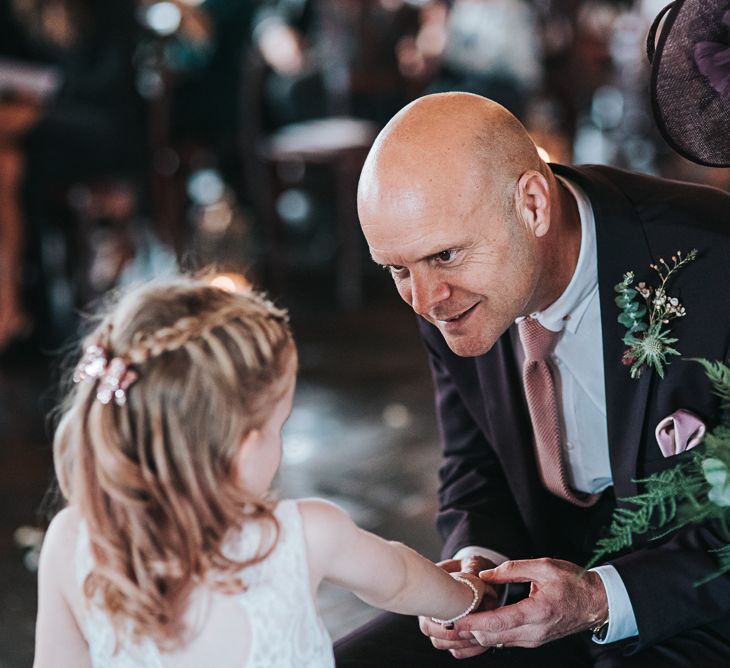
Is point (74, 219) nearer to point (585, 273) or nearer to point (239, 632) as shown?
point (585, 273)

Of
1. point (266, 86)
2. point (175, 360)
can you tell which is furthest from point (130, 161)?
point (175, 360)

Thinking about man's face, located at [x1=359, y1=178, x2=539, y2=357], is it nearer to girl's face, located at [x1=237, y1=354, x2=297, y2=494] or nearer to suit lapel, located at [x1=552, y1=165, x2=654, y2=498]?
suit lapel, located at [x1=552, y1=165, x2=654, y2=498]

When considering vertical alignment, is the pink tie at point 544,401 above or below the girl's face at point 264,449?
below

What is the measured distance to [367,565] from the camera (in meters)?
1.41

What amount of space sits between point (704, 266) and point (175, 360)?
958 millimetres

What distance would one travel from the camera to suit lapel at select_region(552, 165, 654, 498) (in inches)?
70.4

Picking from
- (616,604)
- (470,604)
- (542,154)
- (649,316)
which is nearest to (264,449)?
(470,604)

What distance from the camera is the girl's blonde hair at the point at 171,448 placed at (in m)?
1.29

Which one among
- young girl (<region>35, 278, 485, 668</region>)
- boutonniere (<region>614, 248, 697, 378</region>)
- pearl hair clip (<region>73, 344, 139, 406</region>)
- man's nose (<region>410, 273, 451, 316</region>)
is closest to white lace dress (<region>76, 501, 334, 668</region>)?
young girl (<region>35, 278, 485, 668</region>)

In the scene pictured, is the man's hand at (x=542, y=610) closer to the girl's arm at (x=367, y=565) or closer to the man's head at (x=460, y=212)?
the girl's arm at (x=367, y=565)

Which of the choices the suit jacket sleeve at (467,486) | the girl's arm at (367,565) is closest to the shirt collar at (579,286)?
the suit jacket sleeve at (467,486)

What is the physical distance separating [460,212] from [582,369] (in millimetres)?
439

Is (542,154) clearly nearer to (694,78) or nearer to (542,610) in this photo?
(694,78)

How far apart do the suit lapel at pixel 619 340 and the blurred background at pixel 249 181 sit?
1.21 meters
